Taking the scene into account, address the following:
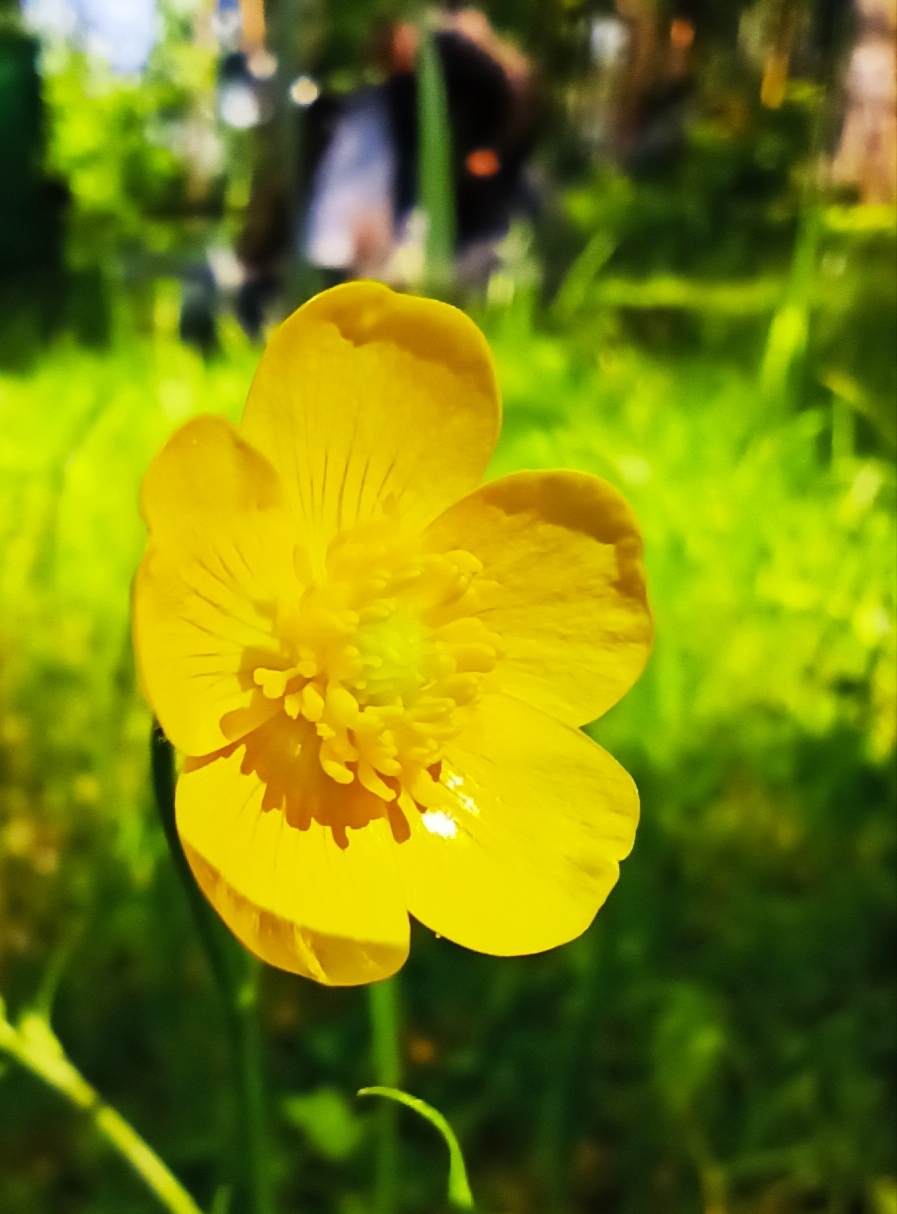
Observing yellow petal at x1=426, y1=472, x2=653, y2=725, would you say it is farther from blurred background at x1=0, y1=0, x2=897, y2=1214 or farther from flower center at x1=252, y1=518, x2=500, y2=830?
blurred background at x1=0, y1=0, x2=897, y2=1214

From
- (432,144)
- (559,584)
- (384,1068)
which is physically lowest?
(384,1068)

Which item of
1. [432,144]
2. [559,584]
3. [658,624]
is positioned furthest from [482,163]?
[559,584]

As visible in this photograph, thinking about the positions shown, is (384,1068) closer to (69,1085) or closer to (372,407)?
(69,1085)

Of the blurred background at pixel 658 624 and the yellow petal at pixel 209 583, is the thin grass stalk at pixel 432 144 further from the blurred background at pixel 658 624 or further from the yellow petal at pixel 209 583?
the yellow petal at pixel 209 583

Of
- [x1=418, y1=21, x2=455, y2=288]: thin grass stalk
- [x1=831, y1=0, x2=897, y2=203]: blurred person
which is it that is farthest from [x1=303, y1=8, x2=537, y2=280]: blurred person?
[x1=418, y1=21, x2=455, y2=288]: thin grass stalk

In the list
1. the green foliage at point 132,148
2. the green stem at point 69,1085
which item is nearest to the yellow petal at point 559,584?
the green stem at point 69,1085

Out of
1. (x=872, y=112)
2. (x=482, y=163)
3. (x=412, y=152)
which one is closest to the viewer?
(x=872, y=112)
